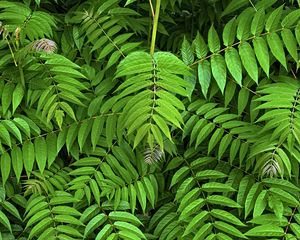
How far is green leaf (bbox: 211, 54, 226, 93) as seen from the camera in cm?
246

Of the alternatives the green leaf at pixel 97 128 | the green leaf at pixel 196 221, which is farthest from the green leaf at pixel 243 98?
the green leaf at pixel 97 128

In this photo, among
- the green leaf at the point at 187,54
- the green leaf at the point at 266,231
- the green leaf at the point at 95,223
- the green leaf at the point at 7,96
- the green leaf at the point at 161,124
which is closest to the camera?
the green leaf at the point at 161,124

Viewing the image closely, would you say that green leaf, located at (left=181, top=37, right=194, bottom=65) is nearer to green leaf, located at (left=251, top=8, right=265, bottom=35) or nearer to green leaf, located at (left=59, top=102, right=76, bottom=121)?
green leaf, located at (left=251, top=8, right=265, bottom=35)

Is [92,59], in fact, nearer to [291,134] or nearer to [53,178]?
[53,178]

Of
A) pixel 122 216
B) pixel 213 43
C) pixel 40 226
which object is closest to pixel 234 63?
pixel 213 43

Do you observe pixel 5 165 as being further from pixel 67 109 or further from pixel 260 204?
pixel 260 204

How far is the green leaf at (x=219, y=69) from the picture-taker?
2463mm

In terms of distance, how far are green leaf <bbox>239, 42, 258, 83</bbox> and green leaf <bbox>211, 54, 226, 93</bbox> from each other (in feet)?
0.30

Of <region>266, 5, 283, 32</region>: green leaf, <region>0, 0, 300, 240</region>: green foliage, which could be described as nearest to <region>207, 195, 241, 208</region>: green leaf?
<region>0, 0, 300, 240</region>: green foliage

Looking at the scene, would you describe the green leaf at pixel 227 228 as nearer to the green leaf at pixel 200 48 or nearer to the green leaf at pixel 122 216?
the green leaf at pixel 122 216

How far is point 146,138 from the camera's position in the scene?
230cm

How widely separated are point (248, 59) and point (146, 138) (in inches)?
22.6

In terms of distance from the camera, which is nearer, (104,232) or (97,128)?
(104,232)

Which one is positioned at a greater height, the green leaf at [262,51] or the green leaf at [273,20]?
the green leaf at [273,20]
